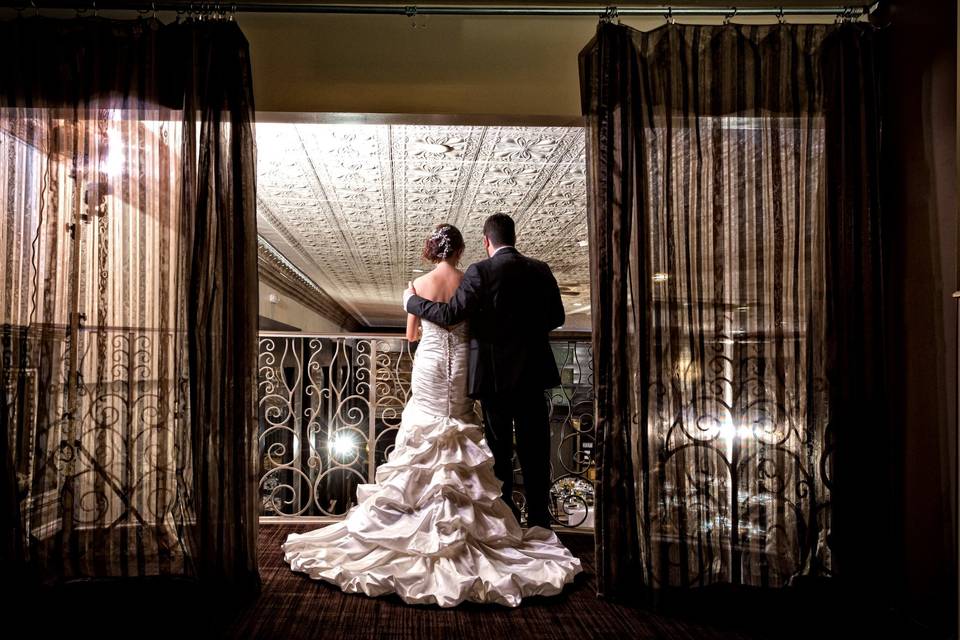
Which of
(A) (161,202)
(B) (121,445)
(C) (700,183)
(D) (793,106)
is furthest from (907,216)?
(B) (121,445)

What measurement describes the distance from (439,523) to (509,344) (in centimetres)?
93

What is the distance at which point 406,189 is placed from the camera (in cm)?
670

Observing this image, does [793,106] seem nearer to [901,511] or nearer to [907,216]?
[907,216]

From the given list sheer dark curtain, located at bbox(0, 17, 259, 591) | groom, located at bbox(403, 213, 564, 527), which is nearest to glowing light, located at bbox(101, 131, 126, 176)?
sheer dark curtain, located at bbox(0, 17, 259, 591)

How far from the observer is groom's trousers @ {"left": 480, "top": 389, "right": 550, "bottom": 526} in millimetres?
3291

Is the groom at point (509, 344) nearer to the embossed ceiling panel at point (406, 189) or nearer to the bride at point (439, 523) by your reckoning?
the bride at point (439, 523)

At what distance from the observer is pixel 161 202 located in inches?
111

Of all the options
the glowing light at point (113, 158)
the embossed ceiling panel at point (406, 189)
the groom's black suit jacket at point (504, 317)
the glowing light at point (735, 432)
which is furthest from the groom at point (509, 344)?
the embossed ceiling panel at point (406, 189)

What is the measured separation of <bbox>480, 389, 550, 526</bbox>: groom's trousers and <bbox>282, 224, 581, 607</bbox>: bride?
0.12 m

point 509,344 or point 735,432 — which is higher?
point 509,344

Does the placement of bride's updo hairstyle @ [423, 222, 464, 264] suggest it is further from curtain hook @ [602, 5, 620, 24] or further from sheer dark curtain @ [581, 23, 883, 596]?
curtain hook @ [602, 5, 620, 24]

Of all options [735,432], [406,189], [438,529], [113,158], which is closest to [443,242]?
[438,529]

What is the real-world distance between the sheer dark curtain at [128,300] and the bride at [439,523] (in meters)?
0.50

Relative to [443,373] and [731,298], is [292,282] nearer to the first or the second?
[443,373]
